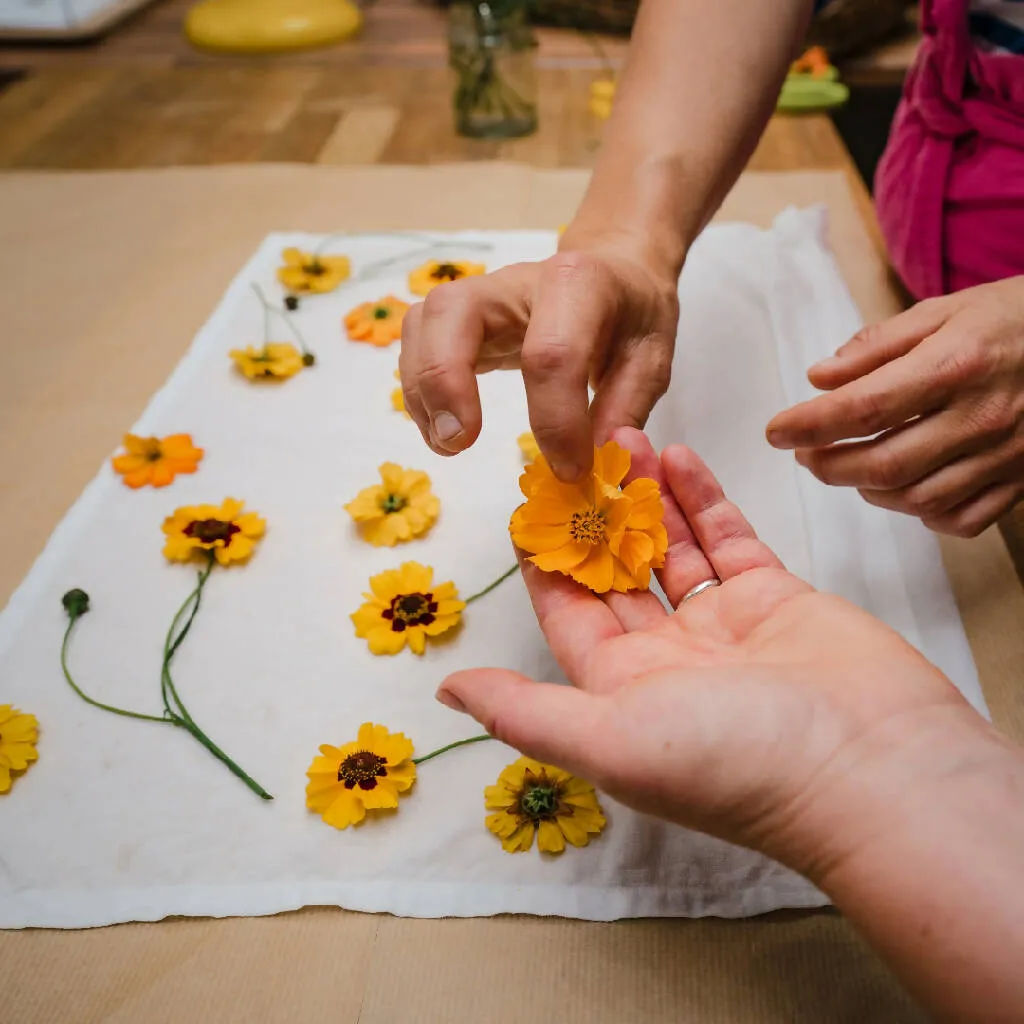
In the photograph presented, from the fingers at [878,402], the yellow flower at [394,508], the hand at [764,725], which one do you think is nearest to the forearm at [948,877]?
the hand at [764,725]

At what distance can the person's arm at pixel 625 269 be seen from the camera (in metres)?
0.57

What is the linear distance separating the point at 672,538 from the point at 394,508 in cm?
28

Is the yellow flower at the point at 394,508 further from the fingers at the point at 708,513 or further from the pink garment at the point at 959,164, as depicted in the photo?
the pink garment at the point at 959,164

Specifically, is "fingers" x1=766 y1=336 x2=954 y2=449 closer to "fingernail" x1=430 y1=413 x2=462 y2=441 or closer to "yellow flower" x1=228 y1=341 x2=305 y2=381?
"fingernail" x1=430 y1=413 x2=462 y2=441

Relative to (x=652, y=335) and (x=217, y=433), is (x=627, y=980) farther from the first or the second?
(x=217, y=433)

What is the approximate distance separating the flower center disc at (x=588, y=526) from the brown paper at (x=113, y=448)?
24cm

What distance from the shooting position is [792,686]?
1.48 ft

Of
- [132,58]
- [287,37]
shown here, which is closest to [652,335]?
[287,37]

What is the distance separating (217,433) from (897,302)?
0.83 metres

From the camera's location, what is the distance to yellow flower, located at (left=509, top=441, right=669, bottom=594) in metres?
0.57

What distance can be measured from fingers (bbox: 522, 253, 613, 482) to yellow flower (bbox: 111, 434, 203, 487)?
1.41 ft

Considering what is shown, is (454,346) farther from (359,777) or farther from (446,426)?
(359,777)

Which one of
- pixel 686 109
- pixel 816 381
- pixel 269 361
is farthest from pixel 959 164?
pixel 269 361

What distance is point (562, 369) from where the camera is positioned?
1.81 feet
